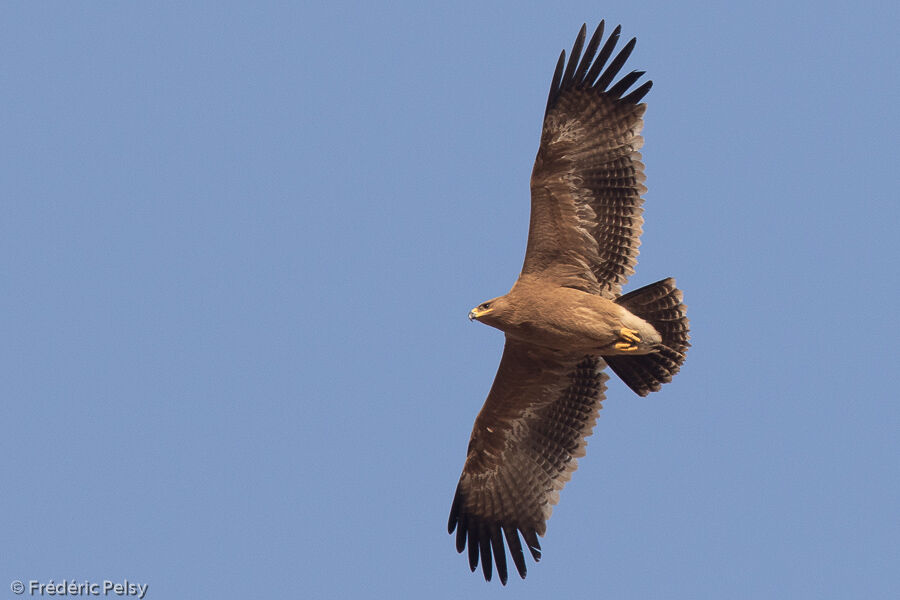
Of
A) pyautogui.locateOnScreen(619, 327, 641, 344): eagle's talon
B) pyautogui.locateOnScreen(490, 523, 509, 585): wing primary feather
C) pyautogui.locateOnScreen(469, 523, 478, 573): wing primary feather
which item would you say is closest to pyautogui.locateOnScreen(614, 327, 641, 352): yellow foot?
pyautogui.locateOnScreen(619, 327, 641, 344): eagle's talon

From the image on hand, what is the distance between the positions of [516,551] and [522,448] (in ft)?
3.58

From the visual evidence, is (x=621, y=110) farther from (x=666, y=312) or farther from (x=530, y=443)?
(x=530, y=443)

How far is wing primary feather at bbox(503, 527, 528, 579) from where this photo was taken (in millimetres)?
12602

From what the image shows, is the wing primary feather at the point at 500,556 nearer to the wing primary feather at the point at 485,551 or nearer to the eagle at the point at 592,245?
the wing primary feather at the point at 485,551

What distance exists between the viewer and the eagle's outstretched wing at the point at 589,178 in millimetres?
11344

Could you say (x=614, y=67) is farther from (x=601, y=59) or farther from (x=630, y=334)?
(x=630, y=334)

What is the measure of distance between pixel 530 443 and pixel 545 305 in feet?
6.22

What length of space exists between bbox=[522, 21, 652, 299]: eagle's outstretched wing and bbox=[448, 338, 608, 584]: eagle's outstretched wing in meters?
0.99

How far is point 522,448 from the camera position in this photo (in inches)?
493

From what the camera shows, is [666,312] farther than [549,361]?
No

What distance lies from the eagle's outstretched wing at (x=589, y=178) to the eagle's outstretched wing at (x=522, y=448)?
992mm

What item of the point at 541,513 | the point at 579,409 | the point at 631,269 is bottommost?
the point at 541,513

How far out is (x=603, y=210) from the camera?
450 inches

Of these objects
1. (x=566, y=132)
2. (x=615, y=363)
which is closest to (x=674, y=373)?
(x=615, y=363)
